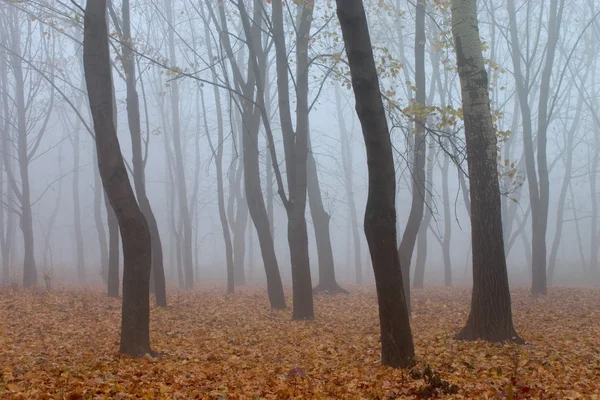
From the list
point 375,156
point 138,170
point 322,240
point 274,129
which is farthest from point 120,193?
point 274,129

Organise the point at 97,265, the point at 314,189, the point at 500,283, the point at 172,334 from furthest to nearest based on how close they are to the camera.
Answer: the point at 97,265, the point at 314,189, the point at 172,334, the point at 500,283

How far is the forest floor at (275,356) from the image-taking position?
5.27 m

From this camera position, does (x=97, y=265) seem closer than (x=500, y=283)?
No

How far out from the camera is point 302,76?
11625mm

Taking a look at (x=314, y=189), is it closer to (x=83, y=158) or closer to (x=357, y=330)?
(x=357, y=330)

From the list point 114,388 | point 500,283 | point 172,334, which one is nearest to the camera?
point 114,388

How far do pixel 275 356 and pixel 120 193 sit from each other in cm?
293

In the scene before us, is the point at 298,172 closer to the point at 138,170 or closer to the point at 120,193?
the point at 138,170

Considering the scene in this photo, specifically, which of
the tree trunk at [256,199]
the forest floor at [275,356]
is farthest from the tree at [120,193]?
the tree trunk at [256,199]

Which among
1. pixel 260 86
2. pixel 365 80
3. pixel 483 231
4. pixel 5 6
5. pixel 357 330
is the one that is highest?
pixel 5 6

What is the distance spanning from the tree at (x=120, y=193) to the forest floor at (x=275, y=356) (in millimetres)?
501

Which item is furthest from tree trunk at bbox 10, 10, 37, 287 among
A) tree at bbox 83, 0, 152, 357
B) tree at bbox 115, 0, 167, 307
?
tree at bbox 83, 0, 152, 357

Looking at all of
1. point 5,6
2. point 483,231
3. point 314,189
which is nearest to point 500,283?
point 483,231

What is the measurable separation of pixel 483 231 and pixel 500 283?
2.42 ft
